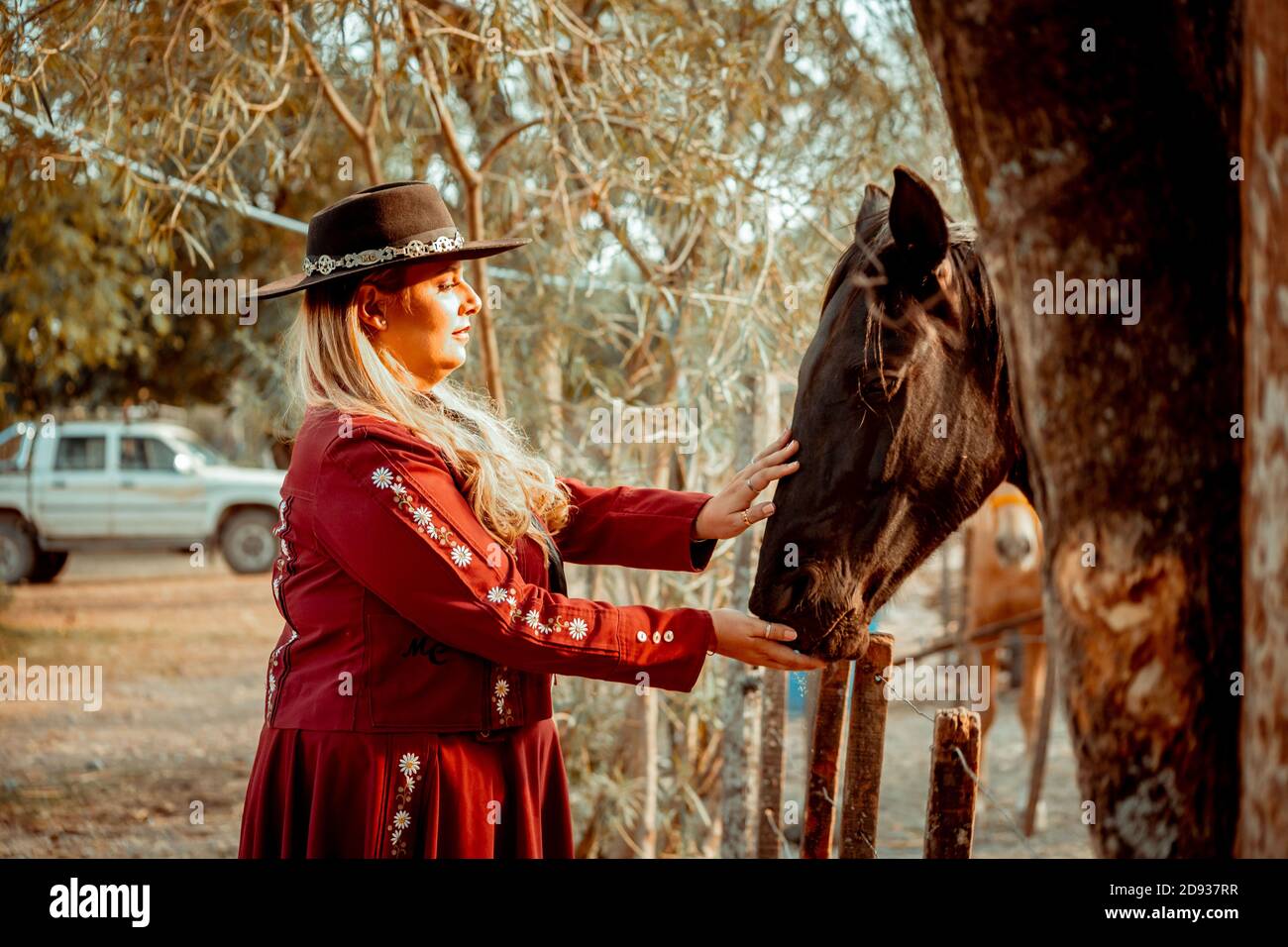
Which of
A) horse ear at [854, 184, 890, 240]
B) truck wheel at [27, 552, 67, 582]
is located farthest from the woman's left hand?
truck wheel at [27, 552, 67, 582]

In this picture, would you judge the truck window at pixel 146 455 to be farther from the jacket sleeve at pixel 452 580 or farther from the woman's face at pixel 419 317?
the jacket sleeve at pixel 452 580

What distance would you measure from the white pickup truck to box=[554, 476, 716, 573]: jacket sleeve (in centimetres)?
1443

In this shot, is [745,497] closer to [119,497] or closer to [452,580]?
[452,580]

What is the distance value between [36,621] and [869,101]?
35.6ft

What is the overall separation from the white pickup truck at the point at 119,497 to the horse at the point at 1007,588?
1080cm

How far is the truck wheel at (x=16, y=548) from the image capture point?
15.9m

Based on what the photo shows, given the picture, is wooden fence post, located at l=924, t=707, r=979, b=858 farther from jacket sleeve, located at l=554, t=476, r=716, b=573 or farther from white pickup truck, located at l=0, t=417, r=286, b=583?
white pickup truck, located at l=0, t=417, r=286, b=583

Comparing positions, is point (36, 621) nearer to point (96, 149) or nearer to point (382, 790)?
point (96, 149)

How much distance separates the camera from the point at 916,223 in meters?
2.22

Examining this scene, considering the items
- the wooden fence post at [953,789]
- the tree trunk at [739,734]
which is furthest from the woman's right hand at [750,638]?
the tree trunk at [739,734]

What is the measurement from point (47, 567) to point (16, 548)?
2.23ft

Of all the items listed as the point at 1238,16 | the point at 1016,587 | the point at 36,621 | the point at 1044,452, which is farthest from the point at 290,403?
the point at 36,621

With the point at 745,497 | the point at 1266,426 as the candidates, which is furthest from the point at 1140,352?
the point at 745,497
